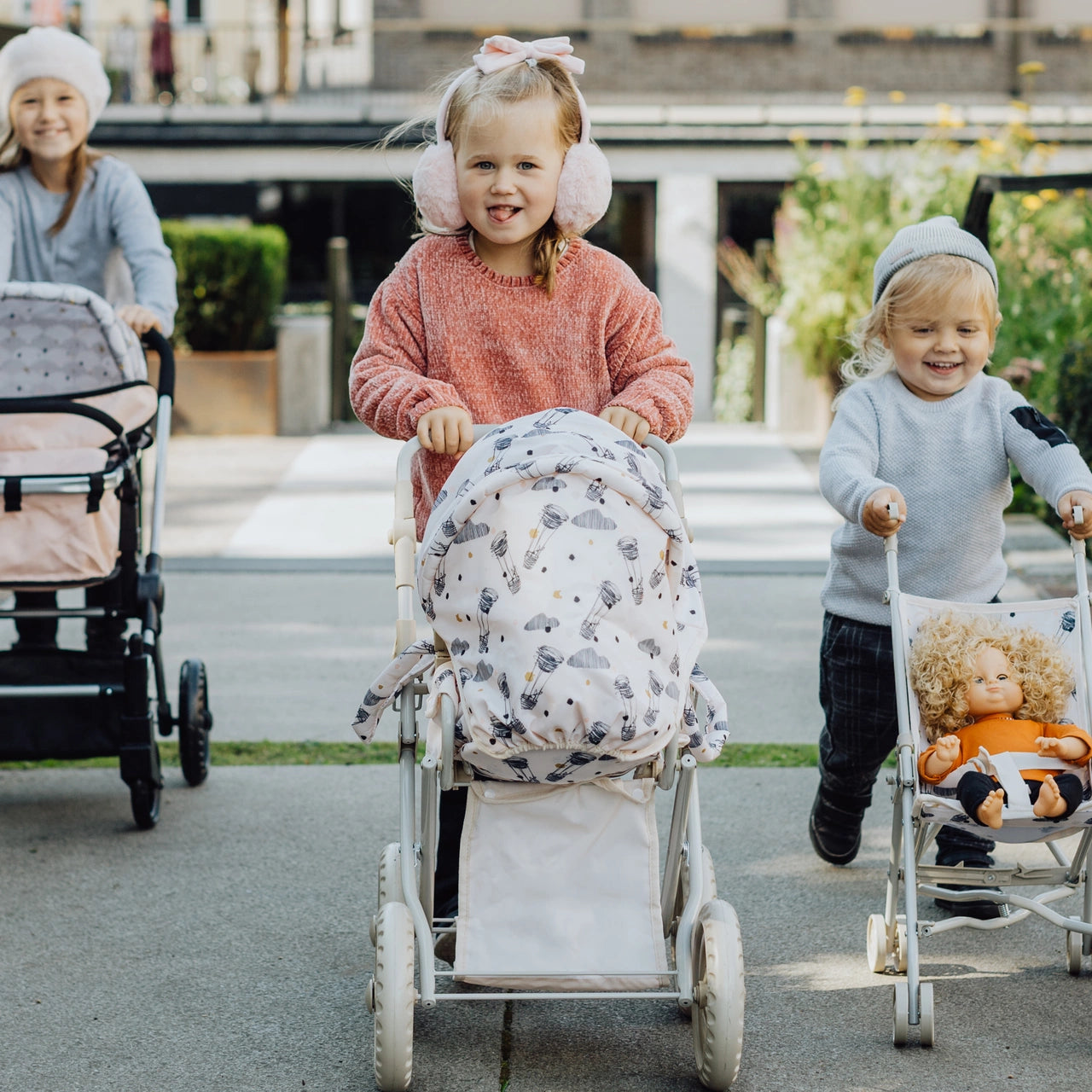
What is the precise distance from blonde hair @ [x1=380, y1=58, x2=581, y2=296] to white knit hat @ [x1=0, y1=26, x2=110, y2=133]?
5.55ft

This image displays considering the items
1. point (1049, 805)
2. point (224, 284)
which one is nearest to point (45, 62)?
point (1049, 805)

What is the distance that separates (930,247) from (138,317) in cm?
222

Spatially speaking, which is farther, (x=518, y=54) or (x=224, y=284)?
(x=224, y=284)

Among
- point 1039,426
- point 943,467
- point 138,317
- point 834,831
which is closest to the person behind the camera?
point 1039,426

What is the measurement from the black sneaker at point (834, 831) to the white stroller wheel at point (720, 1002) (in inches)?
44.7

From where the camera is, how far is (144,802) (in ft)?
13.8

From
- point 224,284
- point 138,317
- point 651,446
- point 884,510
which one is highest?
point 224,284

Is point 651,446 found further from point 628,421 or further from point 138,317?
point 138,317

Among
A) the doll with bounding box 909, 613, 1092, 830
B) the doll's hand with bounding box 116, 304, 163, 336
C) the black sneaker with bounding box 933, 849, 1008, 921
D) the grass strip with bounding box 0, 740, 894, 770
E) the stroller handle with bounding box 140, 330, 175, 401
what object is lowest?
the grass strip with bounding box 0, 740, 894, 770

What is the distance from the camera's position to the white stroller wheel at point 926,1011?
3023 millimetres

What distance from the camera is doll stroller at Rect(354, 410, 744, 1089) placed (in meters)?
2.71

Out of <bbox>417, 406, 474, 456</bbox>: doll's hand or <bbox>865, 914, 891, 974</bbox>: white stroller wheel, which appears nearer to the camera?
<bbox>417, 406, 474, 456</bbox>: doll's hand

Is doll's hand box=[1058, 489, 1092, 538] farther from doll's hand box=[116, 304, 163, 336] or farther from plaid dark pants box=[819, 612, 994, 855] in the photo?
doll's hand box=[116, 304, 163, 336]

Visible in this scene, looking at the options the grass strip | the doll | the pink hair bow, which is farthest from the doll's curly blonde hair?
the grass strip
